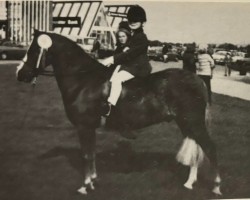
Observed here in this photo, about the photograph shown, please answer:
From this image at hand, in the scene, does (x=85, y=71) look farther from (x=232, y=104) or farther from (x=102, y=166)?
(x=232, y=104)

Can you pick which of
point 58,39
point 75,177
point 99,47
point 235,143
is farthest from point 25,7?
point 235,143

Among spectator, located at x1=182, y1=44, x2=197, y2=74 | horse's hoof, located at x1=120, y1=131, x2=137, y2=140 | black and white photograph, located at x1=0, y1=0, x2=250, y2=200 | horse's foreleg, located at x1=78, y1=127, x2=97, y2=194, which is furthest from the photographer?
spectator, located at x1=182, y1=44, x2=197, y2=74

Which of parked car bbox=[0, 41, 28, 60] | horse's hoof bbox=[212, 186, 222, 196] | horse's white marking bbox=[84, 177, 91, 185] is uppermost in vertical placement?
parked car bbox=[0, 41, 28, 60]

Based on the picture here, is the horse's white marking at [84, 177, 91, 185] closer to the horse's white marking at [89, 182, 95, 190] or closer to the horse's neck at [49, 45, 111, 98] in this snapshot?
the horse's white marking at [89, 182, 95, 190]

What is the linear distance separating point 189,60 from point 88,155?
91cm

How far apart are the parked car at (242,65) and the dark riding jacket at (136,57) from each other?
2.75 feet

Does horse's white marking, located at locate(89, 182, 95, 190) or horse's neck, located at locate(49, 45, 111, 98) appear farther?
horse's white marking, located at locate(89, 182, 95, 190)

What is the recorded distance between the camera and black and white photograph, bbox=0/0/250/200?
9.06ft

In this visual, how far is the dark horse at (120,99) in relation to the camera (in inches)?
108

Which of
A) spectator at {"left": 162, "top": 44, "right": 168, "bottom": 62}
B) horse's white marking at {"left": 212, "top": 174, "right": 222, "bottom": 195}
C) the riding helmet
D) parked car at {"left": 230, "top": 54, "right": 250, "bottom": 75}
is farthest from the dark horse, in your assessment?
parked car at {"left": 230, "top": 54, "right": 250, "bottom": 75}

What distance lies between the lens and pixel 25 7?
2.76 meters

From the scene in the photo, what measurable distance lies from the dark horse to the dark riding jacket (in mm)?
68

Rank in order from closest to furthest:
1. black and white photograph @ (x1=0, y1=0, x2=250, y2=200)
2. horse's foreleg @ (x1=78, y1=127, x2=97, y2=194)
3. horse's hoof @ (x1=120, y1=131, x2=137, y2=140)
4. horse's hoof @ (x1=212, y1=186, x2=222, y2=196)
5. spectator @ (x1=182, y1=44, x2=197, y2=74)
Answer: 1. black and white photograph @ (x1=0, y1=0, x2=250, y2=200)
2. horse's foreleg @ (x1=78, y1=127, x2=97, y2=194)
3. horse's hoof @ (x1=120, y1=131, x2=137, y2=140)
4. spectator @ (x1=182, y1=44, x2=197, y2=74)
5. horse's hoof @ (x1=212, y1=186, x2=222, y2=196)

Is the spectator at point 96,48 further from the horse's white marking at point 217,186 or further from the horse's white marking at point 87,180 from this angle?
the horse's white marking at point 217,186
